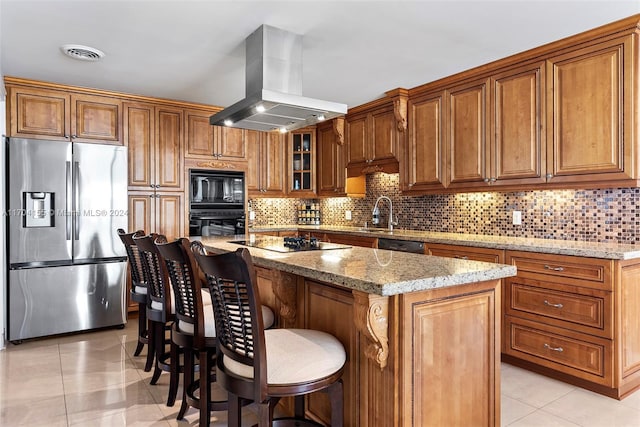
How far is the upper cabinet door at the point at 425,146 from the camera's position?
411cm

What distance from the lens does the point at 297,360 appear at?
150cm

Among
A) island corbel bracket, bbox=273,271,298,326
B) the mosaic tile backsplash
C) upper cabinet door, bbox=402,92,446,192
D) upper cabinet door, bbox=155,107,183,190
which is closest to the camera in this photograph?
island corbel bracket, bbox=273,271,298,326

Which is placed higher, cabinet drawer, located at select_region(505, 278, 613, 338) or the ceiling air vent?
the ceiling air vent

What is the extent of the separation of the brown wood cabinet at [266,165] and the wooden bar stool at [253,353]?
12.6ft

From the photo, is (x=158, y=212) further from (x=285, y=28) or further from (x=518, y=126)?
(x=518, y=126)

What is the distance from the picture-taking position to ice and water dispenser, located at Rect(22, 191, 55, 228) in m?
3.68

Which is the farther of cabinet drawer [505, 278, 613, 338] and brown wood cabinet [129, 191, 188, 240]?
brown wood cabinet [129, 191, 188, 240]

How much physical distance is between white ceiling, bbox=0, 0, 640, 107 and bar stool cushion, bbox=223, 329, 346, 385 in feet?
6.42

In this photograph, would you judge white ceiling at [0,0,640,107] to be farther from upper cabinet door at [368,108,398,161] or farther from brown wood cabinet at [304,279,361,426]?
brown wood cabinet at [304,279,361,426]

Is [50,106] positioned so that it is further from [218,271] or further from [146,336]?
[218,271]

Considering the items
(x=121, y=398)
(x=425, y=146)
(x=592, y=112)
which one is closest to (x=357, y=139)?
(x=425, y=146)

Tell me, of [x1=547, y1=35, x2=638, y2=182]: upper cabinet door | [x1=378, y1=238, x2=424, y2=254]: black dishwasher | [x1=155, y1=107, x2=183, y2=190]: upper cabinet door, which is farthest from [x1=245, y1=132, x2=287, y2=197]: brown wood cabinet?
[x1=547, y1=35, x2=638, y2=182]: upper cabinet door

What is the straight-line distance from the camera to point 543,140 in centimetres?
323

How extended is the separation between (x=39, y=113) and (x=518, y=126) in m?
4.37
